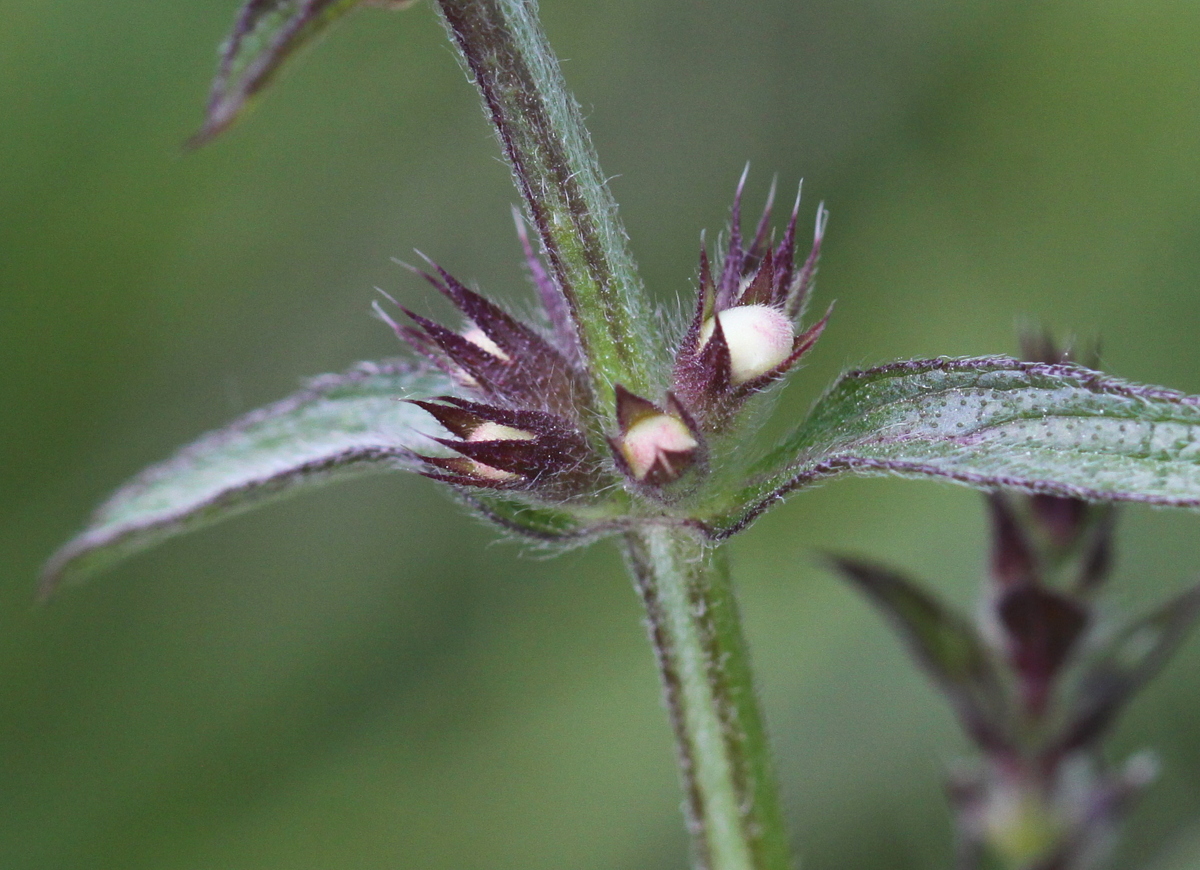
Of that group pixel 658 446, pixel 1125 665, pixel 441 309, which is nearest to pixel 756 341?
pixel 658 446

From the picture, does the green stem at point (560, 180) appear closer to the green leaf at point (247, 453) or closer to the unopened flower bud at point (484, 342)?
the unopened flower bud at point (484, 342)

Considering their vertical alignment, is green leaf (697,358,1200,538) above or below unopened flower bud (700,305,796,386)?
below

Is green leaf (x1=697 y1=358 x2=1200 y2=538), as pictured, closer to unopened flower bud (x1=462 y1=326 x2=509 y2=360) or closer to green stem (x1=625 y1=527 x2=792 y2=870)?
green stem (x1=625 y1=527 x2=792 y2=870)

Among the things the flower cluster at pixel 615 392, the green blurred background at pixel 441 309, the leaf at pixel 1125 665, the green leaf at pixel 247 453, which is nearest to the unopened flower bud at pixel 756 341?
the flower cluster at pixel 615 392

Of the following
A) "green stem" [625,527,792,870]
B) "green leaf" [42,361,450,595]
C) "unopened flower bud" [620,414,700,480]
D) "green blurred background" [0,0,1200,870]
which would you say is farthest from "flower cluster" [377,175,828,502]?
"green blurred background" [0,0,1200,870]

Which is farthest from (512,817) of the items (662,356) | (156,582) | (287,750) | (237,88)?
(237,88)

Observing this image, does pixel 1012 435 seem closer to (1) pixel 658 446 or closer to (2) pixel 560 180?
(1) pixel 658 446

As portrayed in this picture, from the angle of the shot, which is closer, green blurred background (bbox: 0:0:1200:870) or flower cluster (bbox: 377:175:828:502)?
flower cluster (bbox: 377:175:828:502)
